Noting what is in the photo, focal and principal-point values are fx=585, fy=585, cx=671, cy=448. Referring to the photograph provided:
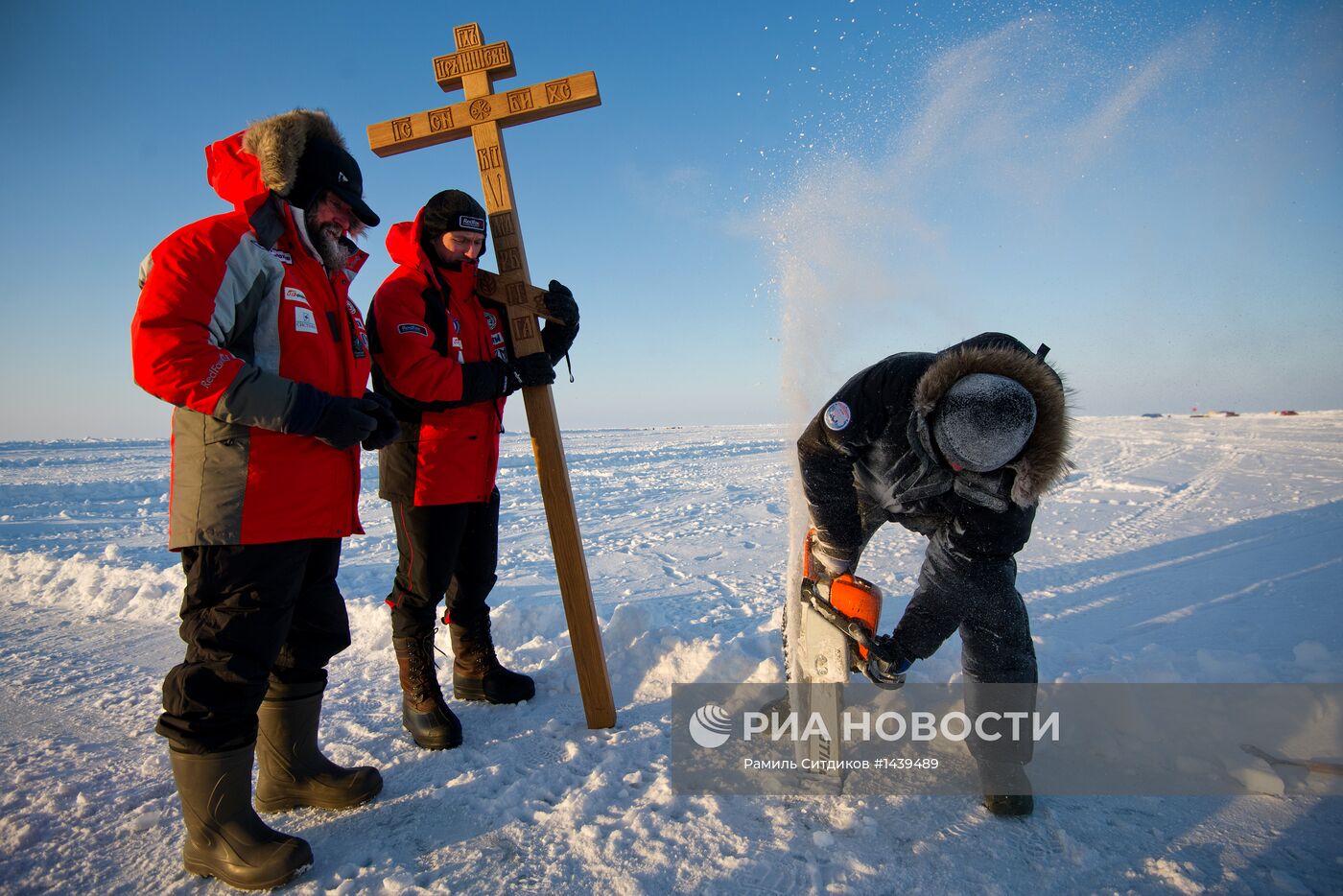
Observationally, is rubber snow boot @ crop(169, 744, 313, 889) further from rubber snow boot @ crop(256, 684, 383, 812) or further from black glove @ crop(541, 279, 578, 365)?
black glove @ crop(541, 279, 578, 365)

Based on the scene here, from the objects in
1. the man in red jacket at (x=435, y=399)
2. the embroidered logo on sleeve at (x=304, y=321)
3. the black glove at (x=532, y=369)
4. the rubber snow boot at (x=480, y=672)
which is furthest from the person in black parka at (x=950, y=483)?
the embroidered logo on sleeve at (x=304, y=321)

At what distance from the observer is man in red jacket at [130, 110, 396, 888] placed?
1.60 metres

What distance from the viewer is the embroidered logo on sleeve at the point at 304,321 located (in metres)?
1.85

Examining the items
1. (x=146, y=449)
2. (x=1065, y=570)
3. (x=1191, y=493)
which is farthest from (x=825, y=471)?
(x=146, y=449)

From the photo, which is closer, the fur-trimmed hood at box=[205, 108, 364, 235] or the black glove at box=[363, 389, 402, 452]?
the fur-trimmed hood at box=[205, 108, 364, 235]

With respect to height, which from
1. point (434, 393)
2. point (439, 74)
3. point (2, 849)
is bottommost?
point (2, 849)

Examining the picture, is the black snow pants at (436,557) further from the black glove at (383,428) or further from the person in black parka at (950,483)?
the person in black parka at (950,483)

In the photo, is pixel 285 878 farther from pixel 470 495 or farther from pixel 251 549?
pixel 470 495

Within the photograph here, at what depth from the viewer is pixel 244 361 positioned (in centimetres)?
166

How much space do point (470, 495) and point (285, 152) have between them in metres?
1.37

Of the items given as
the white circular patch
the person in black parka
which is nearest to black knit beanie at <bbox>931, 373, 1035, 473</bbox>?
the person in black parka

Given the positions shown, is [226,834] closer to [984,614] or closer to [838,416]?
[838,416]

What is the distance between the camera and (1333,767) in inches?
81.9

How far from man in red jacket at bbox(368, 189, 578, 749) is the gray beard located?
1.00 ft
